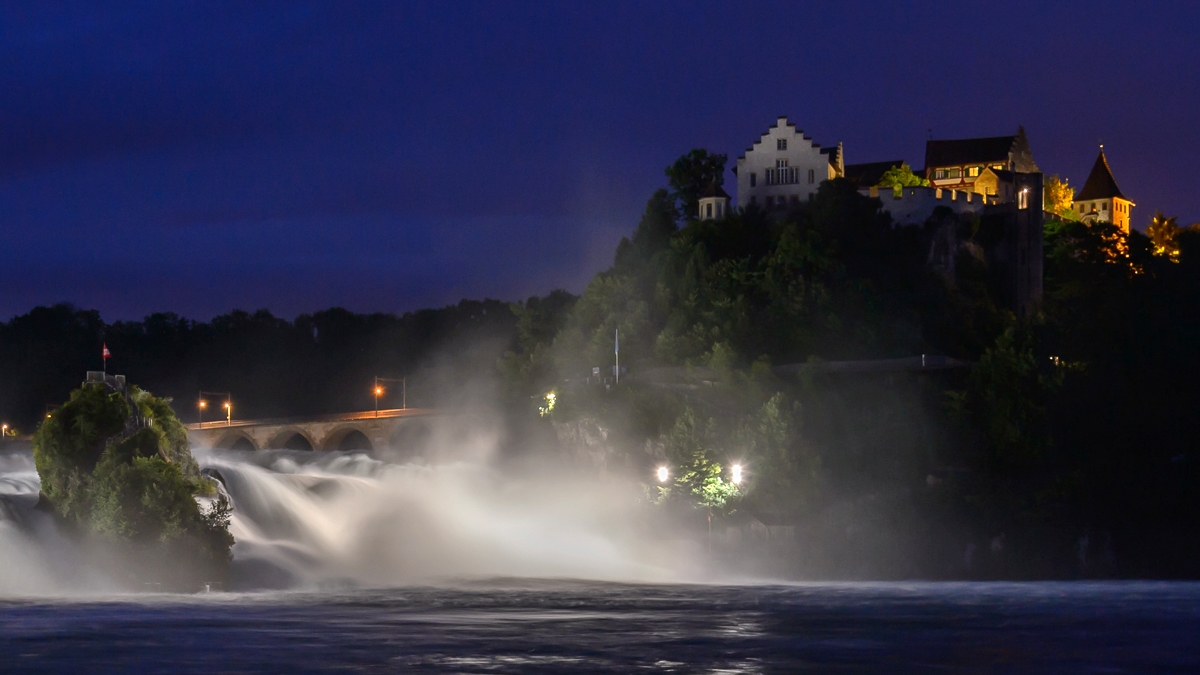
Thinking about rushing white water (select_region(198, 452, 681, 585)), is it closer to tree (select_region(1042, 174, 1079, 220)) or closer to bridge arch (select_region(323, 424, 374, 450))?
bridge arch (select_region(323, 424, 374, 450))

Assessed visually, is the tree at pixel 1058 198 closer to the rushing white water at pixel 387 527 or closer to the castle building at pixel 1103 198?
the castle building at pixel 1103 198

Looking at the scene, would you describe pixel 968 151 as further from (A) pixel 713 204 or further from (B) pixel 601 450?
(B) pixel 601 450

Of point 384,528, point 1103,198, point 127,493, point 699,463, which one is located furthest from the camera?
point 1103,198

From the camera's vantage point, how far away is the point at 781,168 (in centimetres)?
9225

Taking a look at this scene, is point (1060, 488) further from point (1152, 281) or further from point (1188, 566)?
point (1152, 281)

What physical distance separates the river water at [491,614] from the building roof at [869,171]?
170 feet

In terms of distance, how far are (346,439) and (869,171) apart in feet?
171

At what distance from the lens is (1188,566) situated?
5097cm

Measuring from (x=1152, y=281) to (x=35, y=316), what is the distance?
423 ft

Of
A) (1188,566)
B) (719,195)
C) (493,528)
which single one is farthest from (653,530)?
(719,195)

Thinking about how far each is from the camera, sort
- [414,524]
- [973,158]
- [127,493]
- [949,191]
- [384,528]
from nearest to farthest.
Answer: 1. [127,493]
2. [384,528]
3. [414,524]
4. [949,191]
5. [973,158]

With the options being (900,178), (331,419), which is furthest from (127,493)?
(900,178)

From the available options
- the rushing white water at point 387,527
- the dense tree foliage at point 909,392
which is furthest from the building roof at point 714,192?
the rushing white water at point 387,527

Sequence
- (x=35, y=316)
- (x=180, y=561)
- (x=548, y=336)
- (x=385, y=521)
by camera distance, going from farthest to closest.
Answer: (x=35, y=316) → (x=548, y=336) → (x=385, y=521) → (x=180, y=561)
